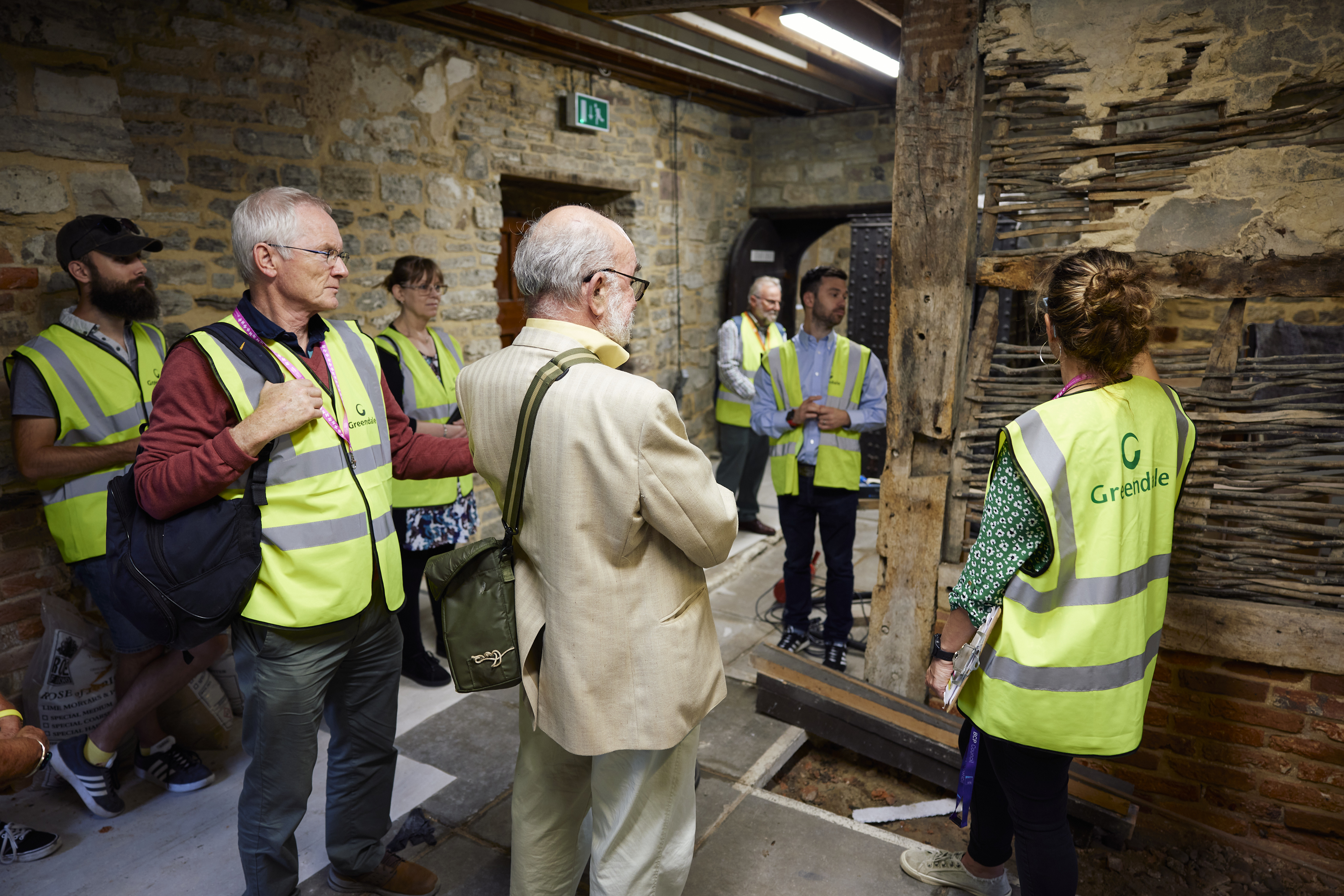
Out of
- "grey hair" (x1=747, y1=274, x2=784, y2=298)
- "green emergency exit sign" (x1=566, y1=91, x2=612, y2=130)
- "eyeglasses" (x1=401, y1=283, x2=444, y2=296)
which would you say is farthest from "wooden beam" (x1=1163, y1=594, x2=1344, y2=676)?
"green emergency exit sign" (x1=566, y1=91, x2=612, y2=130)

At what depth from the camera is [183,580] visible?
1760 millimetres

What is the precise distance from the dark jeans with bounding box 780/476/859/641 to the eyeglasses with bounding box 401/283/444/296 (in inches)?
74.8

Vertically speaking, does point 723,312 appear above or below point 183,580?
above

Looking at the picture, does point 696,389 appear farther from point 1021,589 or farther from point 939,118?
point 1021,589

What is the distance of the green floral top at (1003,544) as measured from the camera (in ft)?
5.74

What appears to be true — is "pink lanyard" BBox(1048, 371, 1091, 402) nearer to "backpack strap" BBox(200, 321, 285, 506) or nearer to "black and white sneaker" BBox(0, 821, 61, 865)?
"backpack strap" BBox(200, 321, 285, 506)

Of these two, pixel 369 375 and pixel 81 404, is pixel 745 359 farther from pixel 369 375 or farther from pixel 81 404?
pixel 81 404

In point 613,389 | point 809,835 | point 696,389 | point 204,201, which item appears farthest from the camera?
point 696,389

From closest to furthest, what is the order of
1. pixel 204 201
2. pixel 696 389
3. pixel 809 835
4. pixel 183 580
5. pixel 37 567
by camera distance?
1. pixel 183 580
2. pixel 809 835
3. pixel 37 567
4. pixel 204 201
5. pixel 696 389

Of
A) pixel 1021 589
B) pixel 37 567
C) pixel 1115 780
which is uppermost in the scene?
pixel 1021 589

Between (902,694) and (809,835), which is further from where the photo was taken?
(902,694)

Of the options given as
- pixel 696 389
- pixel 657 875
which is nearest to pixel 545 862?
pixel 657 875

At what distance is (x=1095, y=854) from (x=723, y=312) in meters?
5.55

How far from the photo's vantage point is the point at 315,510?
189 cm
